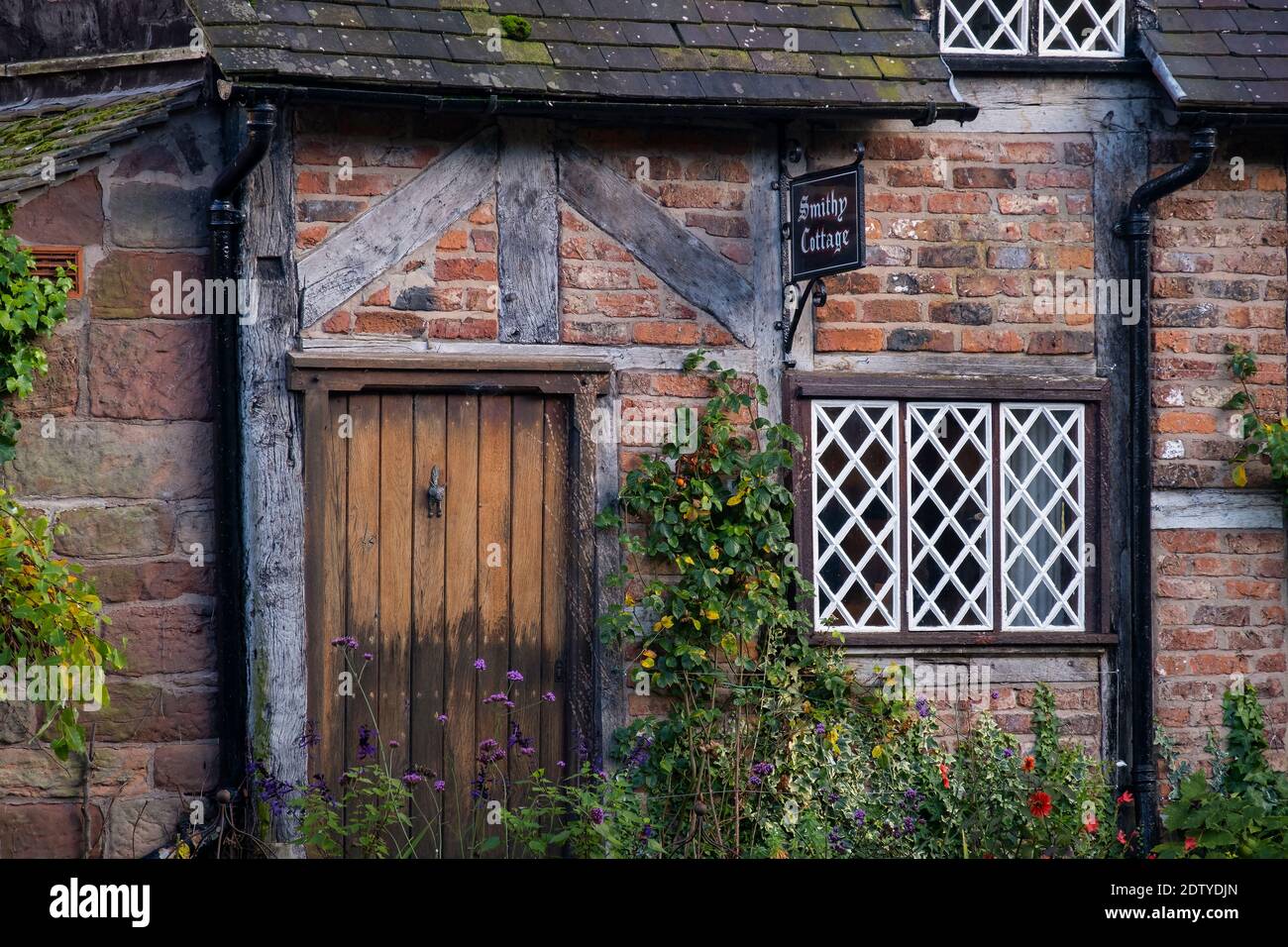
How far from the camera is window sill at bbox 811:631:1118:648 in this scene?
675cm

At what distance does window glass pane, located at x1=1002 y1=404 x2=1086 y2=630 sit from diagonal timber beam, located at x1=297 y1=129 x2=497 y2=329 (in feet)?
8.69

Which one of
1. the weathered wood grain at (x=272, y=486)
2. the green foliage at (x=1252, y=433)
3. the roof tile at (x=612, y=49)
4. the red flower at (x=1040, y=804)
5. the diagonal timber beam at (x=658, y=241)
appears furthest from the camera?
the green foliage at (x=1252, y=433)

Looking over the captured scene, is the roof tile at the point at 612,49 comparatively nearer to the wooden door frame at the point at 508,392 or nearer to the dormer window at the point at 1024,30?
the dormer window at the point at 1024,30

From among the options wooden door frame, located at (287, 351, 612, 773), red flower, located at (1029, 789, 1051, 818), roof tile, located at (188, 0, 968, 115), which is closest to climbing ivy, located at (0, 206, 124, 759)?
wooden door frame, located at (287, 351, 612, 773)

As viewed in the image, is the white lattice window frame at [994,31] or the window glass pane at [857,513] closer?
the window glass pane at [857,513]

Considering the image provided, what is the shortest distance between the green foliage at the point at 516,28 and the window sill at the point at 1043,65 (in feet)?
6.42

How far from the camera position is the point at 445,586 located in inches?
253

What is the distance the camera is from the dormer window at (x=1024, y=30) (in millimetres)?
7035

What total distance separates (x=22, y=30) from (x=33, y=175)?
1226mm

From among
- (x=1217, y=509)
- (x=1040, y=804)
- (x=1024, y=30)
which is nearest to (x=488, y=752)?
(x=1040, y=804)

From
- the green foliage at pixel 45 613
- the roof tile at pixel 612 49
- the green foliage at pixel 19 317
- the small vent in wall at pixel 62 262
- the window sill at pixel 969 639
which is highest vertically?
the roof tile at pixel 612 49

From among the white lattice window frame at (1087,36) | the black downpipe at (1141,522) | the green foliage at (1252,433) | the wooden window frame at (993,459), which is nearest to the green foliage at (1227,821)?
the black downpipe at (1141,522)

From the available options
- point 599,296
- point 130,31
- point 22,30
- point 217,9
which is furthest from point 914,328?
point 22,30

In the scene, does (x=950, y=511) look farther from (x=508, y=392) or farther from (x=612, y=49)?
(x=612, y=49)
